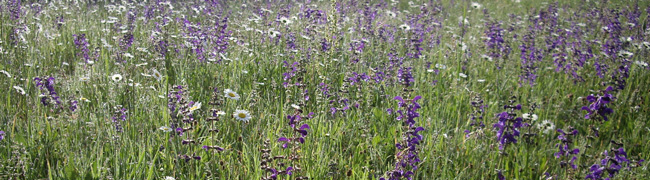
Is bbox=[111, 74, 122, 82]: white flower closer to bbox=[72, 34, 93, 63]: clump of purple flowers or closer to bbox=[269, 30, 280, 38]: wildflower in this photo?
bbox=[72, 34, 93, 63]: clump of purple flowers

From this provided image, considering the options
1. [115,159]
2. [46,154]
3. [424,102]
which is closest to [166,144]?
[115,159]

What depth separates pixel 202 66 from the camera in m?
3.71

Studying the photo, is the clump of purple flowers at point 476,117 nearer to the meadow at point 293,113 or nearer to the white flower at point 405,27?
the meadow at point 293,113

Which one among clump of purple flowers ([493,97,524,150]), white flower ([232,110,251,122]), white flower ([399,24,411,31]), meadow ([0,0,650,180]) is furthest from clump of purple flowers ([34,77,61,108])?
white flower ([399,24,411,31])

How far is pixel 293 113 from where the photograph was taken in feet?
9.29

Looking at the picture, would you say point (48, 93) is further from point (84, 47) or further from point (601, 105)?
point (601, 105)

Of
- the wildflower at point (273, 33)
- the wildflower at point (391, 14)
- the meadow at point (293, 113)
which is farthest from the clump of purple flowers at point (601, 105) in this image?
the wildflower at point (391, 14)

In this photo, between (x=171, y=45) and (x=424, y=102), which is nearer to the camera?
(x=424, y=102)

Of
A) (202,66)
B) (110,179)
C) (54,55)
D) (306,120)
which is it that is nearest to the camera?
(110,179)

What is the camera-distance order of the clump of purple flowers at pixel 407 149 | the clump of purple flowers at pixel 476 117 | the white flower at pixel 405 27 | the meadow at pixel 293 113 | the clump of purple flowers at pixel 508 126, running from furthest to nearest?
the white flower at pixel 405 27 → the clump of purple flowers at pixel 476 117 → the clump of purple flowers at pixel 508 126 → the meadow at pixel 293 113 → the clump of purple flowers at pixel 407 149

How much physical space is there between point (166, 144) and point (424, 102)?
2.05 m

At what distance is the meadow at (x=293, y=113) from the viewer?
2.10 m

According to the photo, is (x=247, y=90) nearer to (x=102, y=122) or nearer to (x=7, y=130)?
(x=102, y=122)

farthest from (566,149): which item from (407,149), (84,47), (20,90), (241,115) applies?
(84,47)
